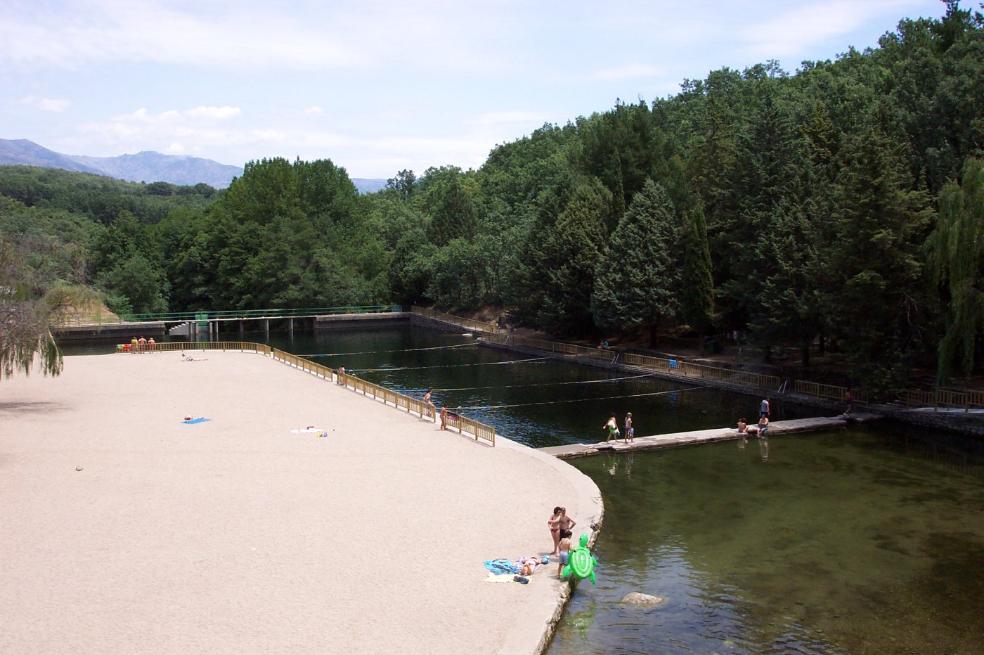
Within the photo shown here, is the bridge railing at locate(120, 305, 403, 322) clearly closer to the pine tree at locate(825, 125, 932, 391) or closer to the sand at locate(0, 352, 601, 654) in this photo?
the sand at locate(0, 352, 601, 654)

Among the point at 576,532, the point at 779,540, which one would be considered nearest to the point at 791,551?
the point at 779,540

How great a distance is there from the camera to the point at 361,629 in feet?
50.8

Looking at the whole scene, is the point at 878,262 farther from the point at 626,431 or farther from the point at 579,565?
the point at 579,565

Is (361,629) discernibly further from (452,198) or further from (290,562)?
(452,198)


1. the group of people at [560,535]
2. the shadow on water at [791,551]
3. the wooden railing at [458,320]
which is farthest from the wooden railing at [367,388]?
the wooden railing at [458,320]

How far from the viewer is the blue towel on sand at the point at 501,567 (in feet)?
60.4

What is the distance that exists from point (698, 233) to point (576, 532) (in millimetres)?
35086

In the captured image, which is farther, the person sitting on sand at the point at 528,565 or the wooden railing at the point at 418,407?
the wooden railing at the point at 418,407

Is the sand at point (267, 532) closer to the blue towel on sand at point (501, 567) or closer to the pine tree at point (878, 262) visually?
the blue towel on sand at point (501, 567)

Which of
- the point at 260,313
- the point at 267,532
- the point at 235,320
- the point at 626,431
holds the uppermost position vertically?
the point at 260,313

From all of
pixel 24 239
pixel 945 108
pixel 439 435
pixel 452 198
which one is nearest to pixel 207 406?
pixel 24 239

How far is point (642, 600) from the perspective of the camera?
18531 mm

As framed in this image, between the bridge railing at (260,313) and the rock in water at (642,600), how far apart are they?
75122mm

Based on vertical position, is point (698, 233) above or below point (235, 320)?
above
